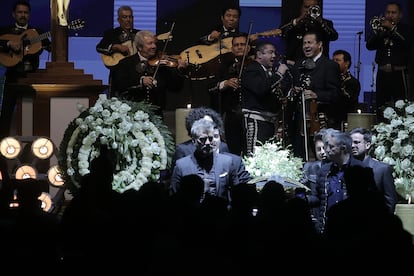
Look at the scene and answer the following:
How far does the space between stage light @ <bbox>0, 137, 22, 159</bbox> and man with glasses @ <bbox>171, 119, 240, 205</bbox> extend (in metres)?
3.62

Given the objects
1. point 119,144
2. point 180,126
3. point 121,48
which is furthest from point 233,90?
point 119,144

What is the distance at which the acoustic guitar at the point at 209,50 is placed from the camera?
14086mm

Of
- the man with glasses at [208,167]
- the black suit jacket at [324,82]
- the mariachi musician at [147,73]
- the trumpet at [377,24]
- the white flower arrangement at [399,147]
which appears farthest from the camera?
the trumpet at [377,24]

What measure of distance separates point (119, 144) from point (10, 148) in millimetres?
2047

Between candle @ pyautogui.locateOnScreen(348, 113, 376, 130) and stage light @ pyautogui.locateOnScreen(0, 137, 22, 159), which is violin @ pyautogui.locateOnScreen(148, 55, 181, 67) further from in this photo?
candle @ pyautogui.locateOnScreen(348, 113, 376, 130)

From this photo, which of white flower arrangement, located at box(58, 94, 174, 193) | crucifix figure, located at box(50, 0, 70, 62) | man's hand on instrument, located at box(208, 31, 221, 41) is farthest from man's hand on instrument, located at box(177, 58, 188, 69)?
white flower arrangement, located at box(58, 94, 174, 193)

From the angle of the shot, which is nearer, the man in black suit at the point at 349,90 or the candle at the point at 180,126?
the candle at the point at 180,126

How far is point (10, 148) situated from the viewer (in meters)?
12.3

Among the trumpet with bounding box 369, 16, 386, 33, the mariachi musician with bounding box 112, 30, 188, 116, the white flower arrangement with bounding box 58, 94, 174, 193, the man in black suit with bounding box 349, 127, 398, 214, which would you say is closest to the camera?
the man in black suit with bounding box 349, 127, 398, 214

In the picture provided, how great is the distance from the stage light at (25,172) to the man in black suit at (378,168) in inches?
156

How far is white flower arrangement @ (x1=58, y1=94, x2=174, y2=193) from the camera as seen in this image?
10.7 meters

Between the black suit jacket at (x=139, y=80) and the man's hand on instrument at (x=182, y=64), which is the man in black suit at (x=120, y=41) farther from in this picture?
the man's hand on instrument at (x=182, y=64)

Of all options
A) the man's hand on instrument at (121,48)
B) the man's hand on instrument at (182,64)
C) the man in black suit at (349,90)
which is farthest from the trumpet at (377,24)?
the man's hand on instrument at (121,48)

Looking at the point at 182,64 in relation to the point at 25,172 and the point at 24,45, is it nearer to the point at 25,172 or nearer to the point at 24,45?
the point at 24,45
